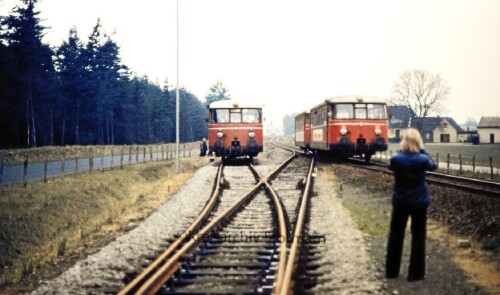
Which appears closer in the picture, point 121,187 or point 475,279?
point 475,279

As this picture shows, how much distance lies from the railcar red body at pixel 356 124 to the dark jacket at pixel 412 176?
51.4 ft

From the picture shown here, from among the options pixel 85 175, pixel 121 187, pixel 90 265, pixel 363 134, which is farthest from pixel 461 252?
pixel 85 175

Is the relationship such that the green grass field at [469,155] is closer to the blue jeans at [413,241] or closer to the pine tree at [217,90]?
the blue jeans at [413,241]

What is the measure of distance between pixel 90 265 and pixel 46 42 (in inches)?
1861

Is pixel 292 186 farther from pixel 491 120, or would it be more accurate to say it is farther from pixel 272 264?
pixel 491 120

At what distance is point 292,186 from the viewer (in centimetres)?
1433

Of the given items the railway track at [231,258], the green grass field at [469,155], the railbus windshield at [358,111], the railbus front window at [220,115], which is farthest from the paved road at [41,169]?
the green grass field at [469,155]

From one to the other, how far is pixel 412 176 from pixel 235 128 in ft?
58.1

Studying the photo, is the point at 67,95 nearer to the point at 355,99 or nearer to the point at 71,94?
the point at 71,94

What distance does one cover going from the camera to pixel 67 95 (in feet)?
168

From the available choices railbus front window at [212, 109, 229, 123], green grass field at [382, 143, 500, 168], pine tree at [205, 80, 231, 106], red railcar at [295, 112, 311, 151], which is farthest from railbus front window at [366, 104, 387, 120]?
pine tree at [205, 80, 231, 106]

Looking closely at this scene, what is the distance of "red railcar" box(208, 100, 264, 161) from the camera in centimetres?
2266

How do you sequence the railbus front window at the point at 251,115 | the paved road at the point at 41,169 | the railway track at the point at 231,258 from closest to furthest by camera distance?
the railway track at the point at 231,258, the paved road at the point at 41,169, the railbus front window at the point at 251,115

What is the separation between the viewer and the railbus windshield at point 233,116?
22812 mm
